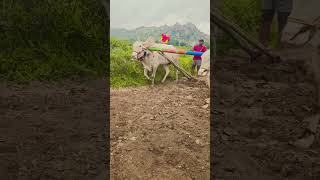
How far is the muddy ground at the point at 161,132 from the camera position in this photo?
311 cm

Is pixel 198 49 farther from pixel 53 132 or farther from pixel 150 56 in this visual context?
pixel 53 132

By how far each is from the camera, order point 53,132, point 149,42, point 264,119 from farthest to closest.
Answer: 1. point 149,42
2. point 264,119
3. point 53,132

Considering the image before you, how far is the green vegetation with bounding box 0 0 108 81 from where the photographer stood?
5902mm

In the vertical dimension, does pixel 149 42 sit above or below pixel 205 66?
above

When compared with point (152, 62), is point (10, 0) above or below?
above

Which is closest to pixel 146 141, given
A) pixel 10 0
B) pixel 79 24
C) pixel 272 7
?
pixel 79 24

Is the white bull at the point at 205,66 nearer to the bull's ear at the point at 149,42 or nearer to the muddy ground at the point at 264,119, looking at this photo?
the muddy ground at the point at 264,119

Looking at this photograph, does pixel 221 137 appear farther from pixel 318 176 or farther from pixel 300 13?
pixel 300 13

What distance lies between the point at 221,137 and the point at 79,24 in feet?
11.8

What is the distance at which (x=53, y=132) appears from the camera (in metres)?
3.70

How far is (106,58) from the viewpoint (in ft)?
19.7

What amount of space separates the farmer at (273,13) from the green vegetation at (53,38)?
279 centimetres

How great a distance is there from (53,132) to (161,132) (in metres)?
1.08

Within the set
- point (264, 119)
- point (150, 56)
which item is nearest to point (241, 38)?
point (150, 56)
